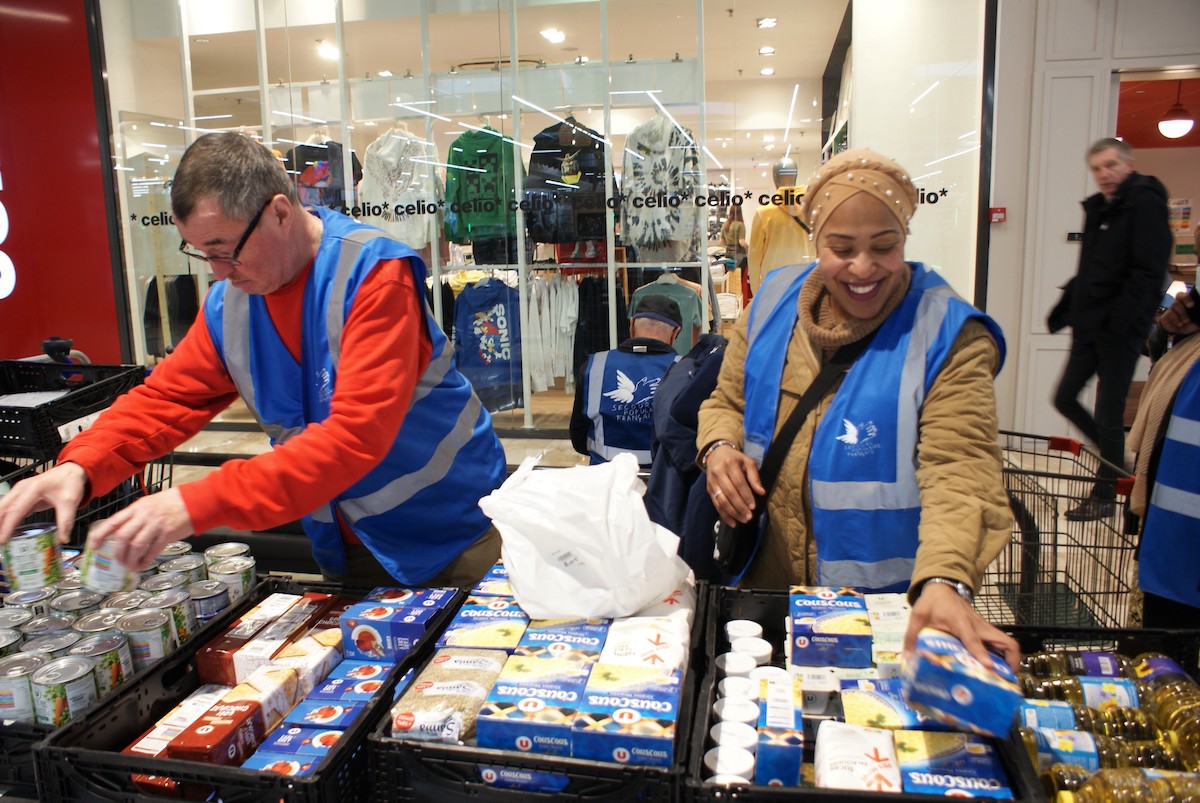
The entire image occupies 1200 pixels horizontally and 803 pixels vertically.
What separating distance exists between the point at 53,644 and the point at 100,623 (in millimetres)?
86

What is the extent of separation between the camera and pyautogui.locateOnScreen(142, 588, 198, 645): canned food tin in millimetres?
1549

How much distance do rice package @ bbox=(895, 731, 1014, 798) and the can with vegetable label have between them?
1579 mm

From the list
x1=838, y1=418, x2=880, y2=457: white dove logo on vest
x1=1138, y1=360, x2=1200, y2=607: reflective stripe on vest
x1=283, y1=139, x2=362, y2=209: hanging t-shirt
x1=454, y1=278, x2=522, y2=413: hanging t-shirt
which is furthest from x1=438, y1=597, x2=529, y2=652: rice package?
x1=283, y1=139, x2=362, y2=209: hanging t-shirt

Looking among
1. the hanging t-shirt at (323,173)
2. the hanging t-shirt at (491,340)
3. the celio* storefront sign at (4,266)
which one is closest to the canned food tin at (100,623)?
the hanging t-shirt at (491,340)

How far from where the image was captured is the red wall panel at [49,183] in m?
7.03

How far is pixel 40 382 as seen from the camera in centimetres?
310

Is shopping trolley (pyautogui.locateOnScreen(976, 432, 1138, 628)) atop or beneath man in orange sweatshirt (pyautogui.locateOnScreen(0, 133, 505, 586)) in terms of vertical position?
beneath

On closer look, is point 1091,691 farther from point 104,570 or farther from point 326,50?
point 326,50

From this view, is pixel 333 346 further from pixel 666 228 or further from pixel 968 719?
pixel 666 228

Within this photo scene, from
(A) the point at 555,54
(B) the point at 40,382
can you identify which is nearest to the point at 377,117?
(A) the point at 555,54

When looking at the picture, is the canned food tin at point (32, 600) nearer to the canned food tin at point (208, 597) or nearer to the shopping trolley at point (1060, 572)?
the canned food tin at point (208, 597)

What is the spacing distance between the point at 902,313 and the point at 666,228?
16.2 feet

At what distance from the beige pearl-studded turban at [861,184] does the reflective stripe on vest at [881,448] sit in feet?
0.57

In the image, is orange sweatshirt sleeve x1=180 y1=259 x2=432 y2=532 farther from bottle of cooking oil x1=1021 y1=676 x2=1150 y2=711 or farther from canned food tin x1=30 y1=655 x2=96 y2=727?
bottle of cooking oil x1=1021 y1=676 x2=1150 y2=711
